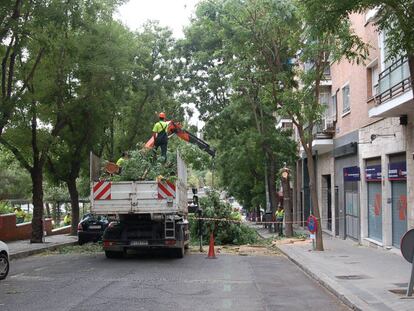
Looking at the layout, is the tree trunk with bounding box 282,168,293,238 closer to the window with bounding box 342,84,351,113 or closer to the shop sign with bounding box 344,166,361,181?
the shop sign with bounding box 344,166,361,181

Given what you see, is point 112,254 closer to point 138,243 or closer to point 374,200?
point 138,243

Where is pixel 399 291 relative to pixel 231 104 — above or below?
below

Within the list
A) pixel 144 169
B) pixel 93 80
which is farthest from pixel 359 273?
pixel 93 80

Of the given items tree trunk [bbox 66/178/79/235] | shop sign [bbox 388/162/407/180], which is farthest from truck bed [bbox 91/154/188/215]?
tree trunk [bbox 66/178/79/235]

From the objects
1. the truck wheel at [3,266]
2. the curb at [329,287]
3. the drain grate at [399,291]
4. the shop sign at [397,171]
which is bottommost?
the curb at [329,287]

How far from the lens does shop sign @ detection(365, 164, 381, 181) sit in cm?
1916

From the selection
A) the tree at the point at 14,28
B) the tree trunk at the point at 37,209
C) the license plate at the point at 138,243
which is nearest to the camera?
the tree at the point at 14,28

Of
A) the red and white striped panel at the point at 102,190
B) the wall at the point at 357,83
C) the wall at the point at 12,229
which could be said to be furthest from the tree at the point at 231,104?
the wall at the point at 12,229

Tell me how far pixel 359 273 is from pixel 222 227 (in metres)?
10.3

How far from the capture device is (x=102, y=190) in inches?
607

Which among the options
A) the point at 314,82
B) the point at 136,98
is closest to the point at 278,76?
the point at 314,82

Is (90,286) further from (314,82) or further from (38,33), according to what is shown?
(314,82)

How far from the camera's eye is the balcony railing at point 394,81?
14902mm

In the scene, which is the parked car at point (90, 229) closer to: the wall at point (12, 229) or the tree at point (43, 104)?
the tree at point (43, 104)
